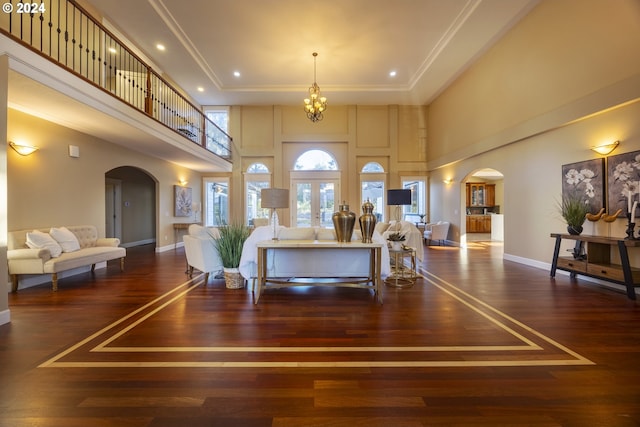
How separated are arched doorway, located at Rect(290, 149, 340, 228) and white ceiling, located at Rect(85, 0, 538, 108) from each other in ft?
8.34

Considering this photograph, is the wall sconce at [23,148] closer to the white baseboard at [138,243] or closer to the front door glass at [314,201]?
the white baseboard at [138,243]

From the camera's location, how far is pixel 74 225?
5168mm

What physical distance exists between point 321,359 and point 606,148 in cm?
533

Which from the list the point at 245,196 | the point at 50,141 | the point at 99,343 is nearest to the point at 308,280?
the point at 99,343

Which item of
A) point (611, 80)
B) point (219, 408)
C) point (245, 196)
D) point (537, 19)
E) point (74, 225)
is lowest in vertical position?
point (219, 408)

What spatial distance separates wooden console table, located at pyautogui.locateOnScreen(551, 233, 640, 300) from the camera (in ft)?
11.3

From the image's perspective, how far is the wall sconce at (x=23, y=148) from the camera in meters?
4.13

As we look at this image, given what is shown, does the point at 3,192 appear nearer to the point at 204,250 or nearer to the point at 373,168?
the point at 204,250

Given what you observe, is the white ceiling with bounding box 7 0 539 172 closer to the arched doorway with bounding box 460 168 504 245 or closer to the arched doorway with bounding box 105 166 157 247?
the arched doorway with bounding box 105 166 157 247

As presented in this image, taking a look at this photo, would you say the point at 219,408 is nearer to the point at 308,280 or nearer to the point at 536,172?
the point at 308,280

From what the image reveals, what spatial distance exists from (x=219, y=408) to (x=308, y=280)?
2880 millimetres

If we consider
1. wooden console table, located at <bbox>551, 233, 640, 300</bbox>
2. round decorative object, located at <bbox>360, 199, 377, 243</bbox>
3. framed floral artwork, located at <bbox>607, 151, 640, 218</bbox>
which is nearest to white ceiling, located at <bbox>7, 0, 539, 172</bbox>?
framed floral artwork, located at <bbox>607, 151, 640, 218</bbox>

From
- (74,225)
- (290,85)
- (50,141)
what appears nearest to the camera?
(50,141)

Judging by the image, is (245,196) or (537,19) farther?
(245,196)
